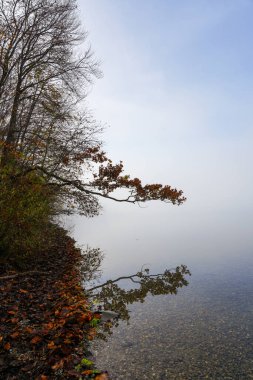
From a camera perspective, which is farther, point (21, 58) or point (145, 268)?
point (145, 268)

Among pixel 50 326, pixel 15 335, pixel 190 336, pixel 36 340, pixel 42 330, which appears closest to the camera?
pixel 36 340

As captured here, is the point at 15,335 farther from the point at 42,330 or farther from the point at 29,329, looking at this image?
the point at 42,330

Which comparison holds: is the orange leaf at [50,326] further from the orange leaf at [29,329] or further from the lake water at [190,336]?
the lake water at [190,336]

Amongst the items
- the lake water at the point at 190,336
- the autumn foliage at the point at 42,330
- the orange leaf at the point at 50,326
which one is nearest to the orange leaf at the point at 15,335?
the autumn foliage at the point at 42,330

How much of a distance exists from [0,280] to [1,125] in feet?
31.9

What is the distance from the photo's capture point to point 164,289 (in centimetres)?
1677

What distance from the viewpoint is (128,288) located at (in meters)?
16.7

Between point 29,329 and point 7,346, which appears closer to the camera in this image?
point 7,346

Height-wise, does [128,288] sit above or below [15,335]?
above

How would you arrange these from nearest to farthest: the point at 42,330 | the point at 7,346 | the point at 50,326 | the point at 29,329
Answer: the point at 7,346 → the point at 42,330 → the point at 29,329 → the point at 50,326

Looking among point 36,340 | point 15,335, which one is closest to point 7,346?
point 15,335

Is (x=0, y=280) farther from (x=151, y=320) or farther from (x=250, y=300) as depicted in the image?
(x=250, y=300)

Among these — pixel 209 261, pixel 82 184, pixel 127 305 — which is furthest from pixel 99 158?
pixel 209 261

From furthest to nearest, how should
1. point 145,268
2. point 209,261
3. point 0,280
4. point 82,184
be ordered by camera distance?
point 209,261 → point 145,268 → point 82,184 → point 0,280
